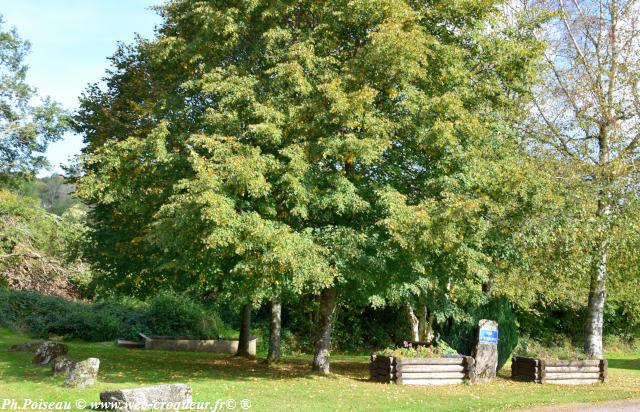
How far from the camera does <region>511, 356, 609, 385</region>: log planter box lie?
17578 millimetres

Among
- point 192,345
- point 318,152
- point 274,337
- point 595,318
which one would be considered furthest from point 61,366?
point 595,318

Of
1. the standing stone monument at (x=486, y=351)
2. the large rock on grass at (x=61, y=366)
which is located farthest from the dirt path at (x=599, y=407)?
the large rock on grass at (x=61, y=366)

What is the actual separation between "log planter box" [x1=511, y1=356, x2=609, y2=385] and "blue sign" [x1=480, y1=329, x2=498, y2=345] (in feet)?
3.75

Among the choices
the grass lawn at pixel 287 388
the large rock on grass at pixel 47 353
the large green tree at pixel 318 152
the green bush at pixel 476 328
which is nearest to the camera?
the grass lawn at pixel 287 388

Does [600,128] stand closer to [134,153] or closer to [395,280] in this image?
[395,280]

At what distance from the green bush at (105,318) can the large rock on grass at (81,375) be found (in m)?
14.7

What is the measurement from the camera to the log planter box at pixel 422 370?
15.6m

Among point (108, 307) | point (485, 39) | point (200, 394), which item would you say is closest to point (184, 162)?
point (200, 394)

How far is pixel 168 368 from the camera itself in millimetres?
17312

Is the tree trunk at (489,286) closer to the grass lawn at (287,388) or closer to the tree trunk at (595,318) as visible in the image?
the grass lawn at (287,388)

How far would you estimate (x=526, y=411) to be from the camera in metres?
12.4

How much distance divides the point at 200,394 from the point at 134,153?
654cm

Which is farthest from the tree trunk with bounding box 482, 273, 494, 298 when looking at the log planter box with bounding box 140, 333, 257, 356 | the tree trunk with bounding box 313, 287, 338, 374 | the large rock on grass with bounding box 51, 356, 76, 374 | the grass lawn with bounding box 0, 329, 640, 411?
the large rock on grass with bounding box 51, 356, 76, 374

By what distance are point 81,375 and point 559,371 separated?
12.6m
